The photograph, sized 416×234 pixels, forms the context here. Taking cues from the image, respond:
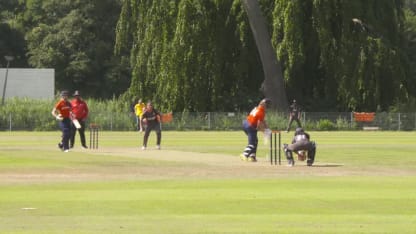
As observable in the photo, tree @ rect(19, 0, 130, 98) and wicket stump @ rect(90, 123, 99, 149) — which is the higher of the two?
tree @ rect(19, 0, 130, 98)

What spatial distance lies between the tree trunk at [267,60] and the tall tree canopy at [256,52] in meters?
0.93

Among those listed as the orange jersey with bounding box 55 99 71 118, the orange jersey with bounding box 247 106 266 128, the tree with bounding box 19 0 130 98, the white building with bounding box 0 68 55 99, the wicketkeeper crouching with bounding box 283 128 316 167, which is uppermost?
the tree with bounding box 19 0 130 98

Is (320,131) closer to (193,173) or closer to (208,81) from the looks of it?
(208,81)

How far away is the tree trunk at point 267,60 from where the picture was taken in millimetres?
63366

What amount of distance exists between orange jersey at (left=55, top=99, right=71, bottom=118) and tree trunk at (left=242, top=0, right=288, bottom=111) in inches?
1197

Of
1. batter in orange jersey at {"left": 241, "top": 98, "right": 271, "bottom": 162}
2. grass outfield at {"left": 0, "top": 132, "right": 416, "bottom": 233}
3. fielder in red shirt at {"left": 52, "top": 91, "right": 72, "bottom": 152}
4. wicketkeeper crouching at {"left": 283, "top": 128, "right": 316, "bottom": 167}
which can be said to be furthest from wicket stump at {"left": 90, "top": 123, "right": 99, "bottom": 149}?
wicketkeeper crouching at {"left": 283, "top": 128, "right": 316, "bottom": 167}

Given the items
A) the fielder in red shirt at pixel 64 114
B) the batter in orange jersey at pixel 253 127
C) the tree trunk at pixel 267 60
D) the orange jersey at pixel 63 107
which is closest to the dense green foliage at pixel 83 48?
the tree trunk at pixel 267 60

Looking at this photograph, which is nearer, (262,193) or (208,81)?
(262,193)

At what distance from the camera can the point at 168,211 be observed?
1605 centimetres

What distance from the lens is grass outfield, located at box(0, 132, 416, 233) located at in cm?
1434

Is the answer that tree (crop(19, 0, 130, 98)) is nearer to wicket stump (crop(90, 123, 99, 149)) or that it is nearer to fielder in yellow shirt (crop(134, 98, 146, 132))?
fielder in yellow shirt (crop(134, 98, 146, 132))

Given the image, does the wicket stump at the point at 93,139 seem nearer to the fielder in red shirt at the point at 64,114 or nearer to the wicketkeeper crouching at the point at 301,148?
the fielder in red shirt at the point at 64,114

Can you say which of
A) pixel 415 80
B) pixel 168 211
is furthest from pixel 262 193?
pixel 415 80

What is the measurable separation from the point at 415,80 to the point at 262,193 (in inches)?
2126
